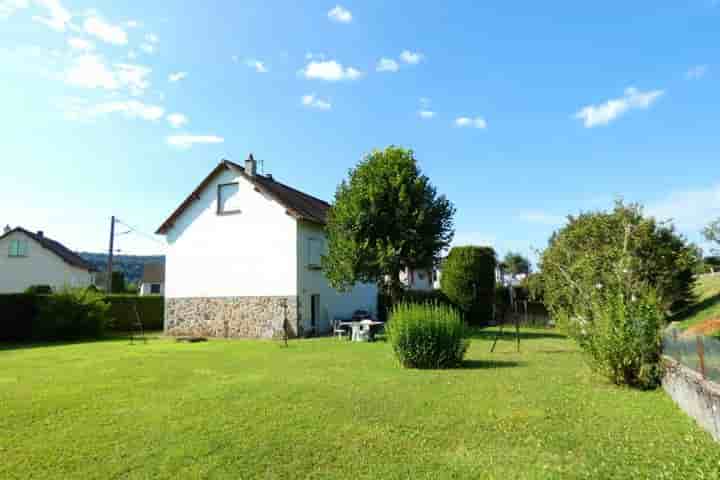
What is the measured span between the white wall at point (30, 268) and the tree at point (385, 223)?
25.7 metres

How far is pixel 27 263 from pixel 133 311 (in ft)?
47.8

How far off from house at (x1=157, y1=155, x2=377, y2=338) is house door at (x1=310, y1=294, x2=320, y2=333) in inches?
1.7

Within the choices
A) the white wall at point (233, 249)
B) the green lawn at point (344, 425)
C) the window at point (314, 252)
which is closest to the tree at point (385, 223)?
the window at point (314, 252)

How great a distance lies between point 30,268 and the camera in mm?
33188

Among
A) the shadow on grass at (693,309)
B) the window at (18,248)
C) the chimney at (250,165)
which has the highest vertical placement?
the chimney at (250,165)

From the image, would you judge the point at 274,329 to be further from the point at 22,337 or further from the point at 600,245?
the point at 600,245

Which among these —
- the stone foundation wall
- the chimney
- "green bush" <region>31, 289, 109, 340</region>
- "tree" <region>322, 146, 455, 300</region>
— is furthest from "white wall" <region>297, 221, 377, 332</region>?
"green bush" <region>31, 289, 109, 340</region>

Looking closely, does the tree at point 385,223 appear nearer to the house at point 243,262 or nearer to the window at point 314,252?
the window at point 314,252

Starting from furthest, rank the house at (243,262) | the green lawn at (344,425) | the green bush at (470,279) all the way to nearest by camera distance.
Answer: the green bush at (470,279)
the house at (243,262)
the green lawn at (344,425)

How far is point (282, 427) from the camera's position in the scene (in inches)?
217

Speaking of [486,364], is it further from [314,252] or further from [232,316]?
[232,316]

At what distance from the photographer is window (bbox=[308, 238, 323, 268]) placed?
779 inches

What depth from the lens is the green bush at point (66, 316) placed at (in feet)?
64.1

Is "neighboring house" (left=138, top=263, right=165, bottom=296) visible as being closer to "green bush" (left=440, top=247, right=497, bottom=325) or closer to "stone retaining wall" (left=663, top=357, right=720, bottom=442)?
"green bush" (left=440, top=247, right=497, bottom=325)
